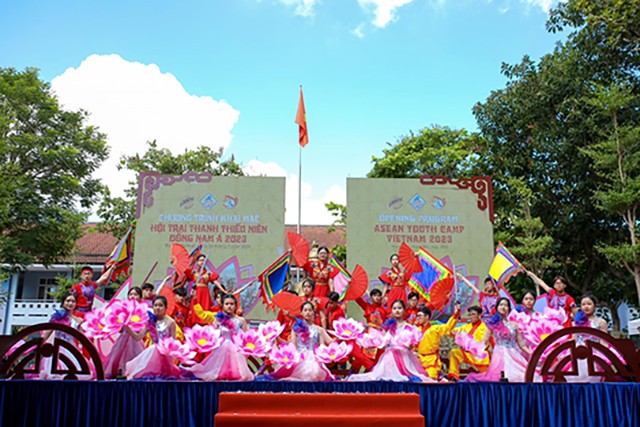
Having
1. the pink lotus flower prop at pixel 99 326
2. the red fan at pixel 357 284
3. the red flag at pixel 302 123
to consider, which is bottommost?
the pink lotus flower prop at pixel 99 326

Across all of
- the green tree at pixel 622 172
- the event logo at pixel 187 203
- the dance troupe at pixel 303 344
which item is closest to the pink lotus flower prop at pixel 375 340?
the dance troupe at pixel 303 344

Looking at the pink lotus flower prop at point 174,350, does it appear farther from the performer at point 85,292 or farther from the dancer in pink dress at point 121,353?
the performer at point 85,292

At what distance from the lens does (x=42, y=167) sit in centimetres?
1330

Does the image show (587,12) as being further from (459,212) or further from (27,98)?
(27,98)

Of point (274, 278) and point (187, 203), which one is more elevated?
point (187, 203)

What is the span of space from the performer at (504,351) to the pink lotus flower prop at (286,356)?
167 centimetres

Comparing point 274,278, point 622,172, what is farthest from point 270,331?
point 622,172

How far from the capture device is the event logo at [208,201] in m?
9.33

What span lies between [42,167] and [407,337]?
1182 cm

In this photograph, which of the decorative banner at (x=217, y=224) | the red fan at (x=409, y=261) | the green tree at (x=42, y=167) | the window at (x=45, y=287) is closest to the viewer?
the red fan at (x=409, y=261)

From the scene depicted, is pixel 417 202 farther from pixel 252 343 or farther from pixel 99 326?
pixel 99 326

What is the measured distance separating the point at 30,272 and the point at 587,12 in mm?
18134

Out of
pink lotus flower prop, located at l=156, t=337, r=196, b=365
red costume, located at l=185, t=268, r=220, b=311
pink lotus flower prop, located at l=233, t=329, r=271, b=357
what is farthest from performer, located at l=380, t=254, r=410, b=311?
pink lotus flower prop, located at l=156, t=337, r=196, b=365

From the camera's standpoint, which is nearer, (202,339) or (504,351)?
(202,339)
